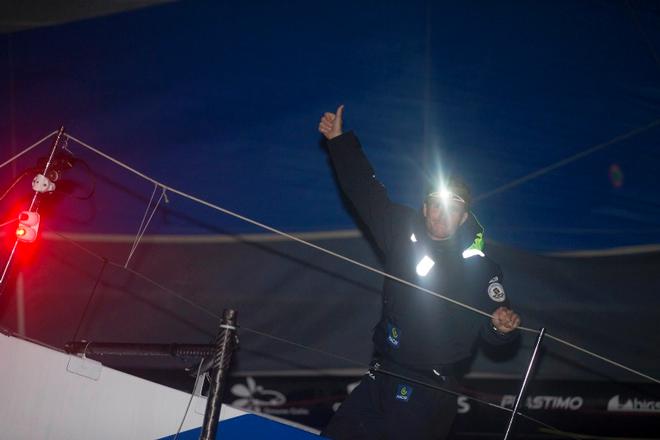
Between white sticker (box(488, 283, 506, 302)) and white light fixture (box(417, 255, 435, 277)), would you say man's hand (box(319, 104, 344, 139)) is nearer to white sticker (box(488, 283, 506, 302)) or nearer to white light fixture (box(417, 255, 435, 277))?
white light fixture (box(417, 255, 435, 277))

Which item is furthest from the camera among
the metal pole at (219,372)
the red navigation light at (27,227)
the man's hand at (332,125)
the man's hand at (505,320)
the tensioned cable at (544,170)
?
the tensioned cable at (544,170)

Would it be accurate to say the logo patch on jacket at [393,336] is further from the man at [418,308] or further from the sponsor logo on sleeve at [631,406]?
the sponsor logo on sleeve at [631,406]

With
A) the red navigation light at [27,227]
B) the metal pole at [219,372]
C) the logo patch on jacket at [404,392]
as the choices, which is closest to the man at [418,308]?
the logo patch on jacket at [404,392]

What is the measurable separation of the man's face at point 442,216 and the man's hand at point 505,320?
314mm

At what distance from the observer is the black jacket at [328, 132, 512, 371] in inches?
86.2

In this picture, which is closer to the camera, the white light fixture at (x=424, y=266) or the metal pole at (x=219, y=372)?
the metal pole at (x=219, y=372)

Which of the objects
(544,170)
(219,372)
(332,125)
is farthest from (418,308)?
(544,170)

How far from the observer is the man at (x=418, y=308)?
84.3 inches

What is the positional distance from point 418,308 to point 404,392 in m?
0.26

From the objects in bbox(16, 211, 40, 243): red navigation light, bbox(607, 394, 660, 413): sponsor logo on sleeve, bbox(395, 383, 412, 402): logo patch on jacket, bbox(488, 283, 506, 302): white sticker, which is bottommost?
bbox(395, 383, 412, 402): logo patch on jacket

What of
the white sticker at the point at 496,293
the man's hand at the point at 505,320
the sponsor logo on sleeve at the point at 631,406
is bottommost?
the man's hand at the point at 505,320

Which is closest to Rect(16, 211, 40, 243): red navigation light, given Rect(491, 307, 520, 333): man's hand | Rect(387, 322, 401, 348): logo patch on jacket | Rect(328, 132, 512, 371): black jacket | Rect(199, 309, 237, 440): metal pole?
Rect(199, 309, 237, 440): metal pole

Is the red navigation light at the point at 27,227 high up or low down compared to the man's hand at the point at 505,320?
down

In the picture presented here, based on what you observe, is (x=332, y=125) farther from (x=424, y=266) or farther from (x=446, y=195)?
(x=424, y=266)
